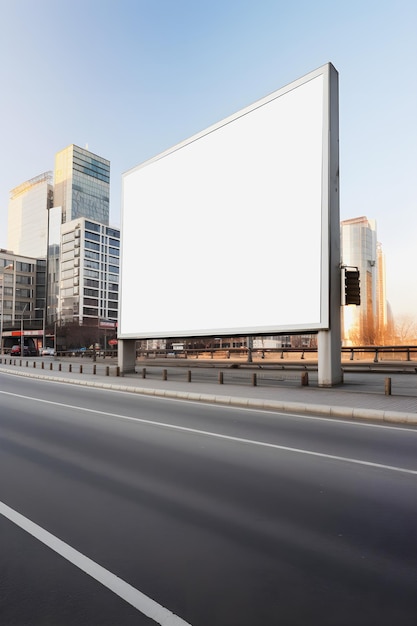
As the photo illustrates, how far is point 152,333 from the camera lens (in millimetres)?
23016

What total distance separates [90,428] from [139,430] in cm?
102

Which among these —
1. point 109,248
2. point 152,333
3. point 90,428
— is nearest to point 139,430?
point 90,428

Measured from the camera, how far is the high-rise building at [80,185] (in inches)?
5699

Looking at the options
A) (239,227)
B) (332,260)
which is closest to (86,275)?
(239,227)

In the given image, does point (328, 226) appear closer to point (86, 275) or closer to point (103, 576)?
point (103, 576)

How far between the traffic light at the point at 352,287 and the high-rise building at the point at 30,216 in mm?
132484

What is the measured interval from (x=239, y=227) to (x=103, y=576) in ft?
57.9

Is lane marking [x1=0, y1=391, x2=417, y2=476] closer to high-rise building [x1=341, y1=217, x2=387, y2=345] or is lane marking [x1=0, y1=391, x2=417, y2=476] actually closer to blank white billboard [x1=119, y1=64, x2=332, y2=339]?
blank white billboard [x1=119, y1=64, x2=332, y2=339]

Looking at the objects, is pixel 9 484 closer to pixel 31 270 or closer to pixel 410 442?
pixel 410 442

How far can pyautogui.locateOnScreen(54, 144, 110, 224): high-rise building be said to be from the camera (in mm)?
144750

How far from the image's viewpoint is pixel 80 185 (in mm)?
148500

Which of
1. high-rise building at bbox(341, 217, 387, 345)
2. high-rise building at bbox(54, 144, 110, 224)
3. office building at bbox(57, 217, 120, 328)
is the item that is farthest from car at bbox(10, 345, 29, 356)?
high-rise building at bbox(54, 144, 110, 224)

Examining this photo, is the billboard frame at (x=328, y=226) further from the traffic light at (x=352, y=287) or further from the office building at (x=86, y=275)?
the office building at (x=86, y=275)

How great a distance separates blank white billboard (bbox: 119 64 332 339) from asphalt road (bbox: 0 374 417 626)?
35.2ft
